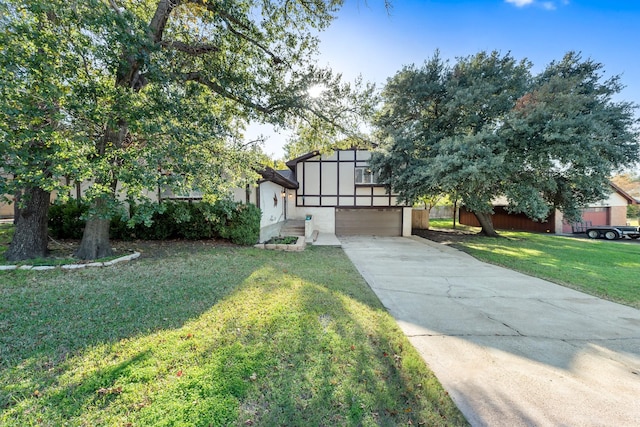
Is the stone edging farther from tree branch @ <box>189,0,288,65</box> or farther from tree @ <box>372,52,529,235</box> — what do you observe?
tree @ <box>372,52,529,235</box>

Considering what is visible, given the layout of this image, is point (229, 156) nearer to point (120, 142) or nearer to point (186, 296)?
point (120, 142)

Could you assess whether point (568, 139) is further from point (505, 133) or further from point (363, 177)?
point (363, 177)

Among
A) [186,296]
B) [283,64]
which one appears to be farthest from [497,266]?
[283,64]

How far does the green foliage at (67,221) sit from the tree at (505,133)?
13.1 meters

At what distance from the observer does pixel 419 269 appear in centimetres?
712

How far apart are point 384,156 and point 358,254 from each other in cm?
636

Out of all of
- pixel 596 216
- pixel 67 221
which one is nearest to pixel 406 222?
pixel 67 221

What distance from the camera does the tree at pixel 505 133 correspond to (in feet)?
31.7

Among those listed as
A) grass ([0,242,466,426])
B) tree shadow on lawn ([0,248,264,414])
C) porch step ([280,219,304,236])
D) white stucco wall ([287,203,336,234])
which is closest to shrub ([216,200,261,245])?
tree shadow on lawn ([0,248,264,414])

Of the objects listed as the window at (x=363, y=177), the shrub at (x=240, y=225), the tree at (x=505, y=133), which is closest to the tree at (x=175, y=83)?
the shrub at (x=240, y=225)

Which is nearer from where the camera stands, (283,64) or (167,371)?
(167,371)

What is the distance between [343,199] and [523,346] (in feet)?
40.9

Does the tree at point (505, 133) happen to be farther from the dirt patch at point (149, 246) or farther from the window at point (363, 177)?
the dirt patch at point (149, 246)

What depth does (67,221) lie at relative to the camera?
9.17m
